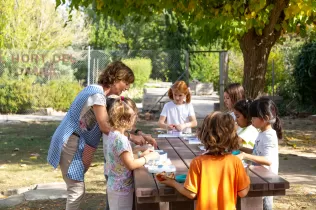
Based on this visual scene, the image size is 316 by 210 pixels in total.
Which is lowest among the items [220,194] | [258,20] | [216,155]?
[220,194]

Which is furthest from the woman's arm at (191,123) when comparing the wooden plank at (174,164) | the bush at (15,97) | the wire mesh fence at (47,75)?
the bush at (15,97)

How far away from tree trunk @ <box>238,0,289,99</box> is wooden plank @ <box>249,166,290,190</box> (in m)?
6.25

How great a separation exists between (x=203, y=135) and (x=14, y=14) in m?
20.1

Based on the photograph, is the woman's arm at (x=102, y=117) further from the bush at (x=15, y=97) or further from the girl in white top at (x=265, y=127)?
the bush at (x=15, y=97)

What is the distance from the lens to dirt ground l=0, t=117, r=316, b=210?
643cm

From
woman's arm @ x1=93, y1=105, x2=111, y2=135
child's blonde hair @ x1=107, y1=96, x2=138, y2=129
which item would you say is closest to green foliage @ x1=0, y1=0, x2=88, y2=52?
woman's arm @ x1=93, y1=105, x2=111, y2=135

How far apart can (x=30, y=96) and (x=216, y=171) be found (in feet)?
50.5

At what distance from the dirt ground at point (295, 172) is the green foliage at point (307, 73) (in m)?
2.04

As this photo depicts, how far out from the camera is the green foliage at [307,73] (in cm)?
1678

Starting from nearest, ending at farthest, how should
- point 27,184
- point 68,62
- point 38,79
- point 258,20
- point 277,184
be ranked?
point 277,184
point 27,184
point 258,20
point 38,79
point 68,62

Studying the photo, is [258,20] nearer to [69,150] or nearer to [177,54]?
[69,150]

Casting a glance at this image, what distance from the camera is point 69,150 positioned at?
15.5ft

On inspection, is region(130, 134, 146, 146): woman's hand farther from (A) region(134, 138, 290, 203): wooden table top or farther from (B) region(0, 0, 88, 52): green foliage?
(B) region(0, 0, 88, 52): green foliage

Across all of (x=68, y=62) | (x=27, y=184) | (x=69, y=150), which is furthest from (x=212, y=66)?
(x=69, y=150)
